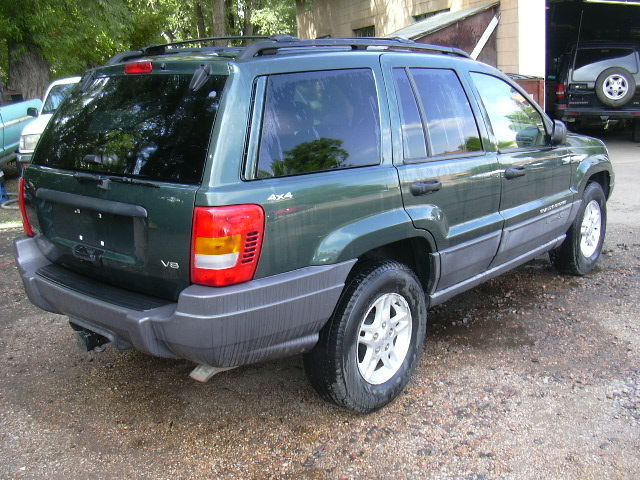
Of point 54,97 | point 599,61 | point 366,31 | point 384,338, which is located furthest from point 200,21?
point 384,338

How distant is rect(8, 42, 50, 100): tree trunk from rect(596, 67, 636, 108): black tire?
11.5 m

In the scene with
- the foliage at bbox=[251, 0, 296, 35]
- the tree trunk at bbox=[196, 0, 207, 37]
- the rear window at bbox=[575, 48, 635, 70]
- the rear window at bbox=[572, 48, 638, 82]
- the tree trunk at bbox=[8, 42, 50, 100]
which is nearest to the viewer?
the rear window at bbox=[572, 48, 638, 82]

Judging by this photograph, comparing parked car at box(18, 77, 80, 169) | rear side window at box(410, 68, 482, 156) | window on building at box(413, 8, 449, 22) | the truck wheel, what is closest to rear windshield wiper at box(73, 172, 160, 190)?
the truck wheel

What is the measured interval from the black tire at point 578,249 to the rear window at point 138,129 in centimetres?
351

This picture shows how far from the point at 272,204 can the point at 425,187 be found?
1047 millimetres

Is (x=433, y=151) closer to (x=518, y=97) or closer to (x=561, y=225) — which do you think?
(x=518, y=97)

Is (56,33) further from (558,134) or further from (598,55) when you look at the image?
(558,134)

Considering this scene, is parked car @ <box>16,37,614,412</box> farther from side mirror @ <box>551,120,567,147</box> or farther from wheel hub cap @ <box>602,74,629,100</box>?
wheel hub cap @ <box>602,74,629,100</box>

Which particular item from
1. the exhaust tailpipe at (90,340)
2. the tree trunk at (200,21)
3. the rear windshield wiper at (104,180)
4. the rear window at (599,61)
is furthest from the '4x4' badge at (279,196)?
the tree trunk at (200,21)

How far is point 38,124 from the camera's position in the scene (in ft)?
A: 31.4

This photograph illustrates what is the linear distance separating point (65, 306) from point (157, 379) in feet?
2.96

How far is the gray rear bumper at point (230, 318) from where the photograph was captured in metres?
2.60

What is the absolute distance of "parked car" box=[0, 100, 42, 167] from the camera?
35.1ft

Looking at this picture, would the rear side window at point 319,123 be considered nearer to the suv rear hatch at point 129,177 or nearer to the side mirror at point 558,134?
the suv rear hatch at point 129,177
